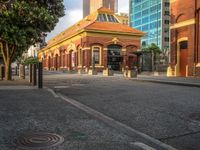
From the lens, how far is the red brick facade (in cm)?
2977

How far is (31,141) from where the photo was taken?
5980 millimetres

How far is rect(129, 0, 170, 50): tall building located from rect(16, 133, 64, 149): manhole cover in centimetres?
11677

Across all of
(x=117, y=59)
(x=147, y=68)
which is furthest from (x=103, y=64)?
(x=147, y=68)

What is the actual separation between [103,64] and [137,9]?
3585 inches

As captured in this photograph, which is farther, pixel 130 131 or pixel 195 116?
pixel 195 116

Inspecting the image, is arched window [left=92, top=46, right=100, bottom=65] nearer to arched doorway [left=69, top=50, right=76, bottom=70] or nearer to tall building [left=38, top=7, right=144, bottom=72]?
tall building [left=38, top=7, right=144, bottom=72]

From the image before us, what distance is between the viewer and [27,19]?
2089cm

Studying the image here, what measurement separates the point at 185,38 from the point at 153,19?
104 meters

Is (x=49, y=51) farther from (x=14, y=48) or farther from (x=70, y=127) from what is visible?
(x=70, y=127)

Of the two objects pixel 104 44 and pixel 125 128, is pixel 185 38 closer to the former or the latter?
pixel 125 128

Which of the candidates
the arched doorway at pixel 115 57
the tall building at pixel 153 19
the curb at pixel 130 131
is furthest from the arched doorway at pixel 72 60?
the curb at pixel 130 131

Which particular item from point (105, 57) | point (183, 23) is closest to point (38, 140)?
point (183, 23)

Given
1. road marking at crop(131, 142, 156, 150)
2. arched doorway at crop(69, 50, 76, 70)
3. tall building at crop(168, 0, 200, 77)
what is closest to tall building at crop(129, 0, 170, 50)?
arched doorway at crop(69, 50, 76, 70)

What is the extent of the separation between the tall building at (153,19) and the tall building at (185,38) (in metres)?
88.9
